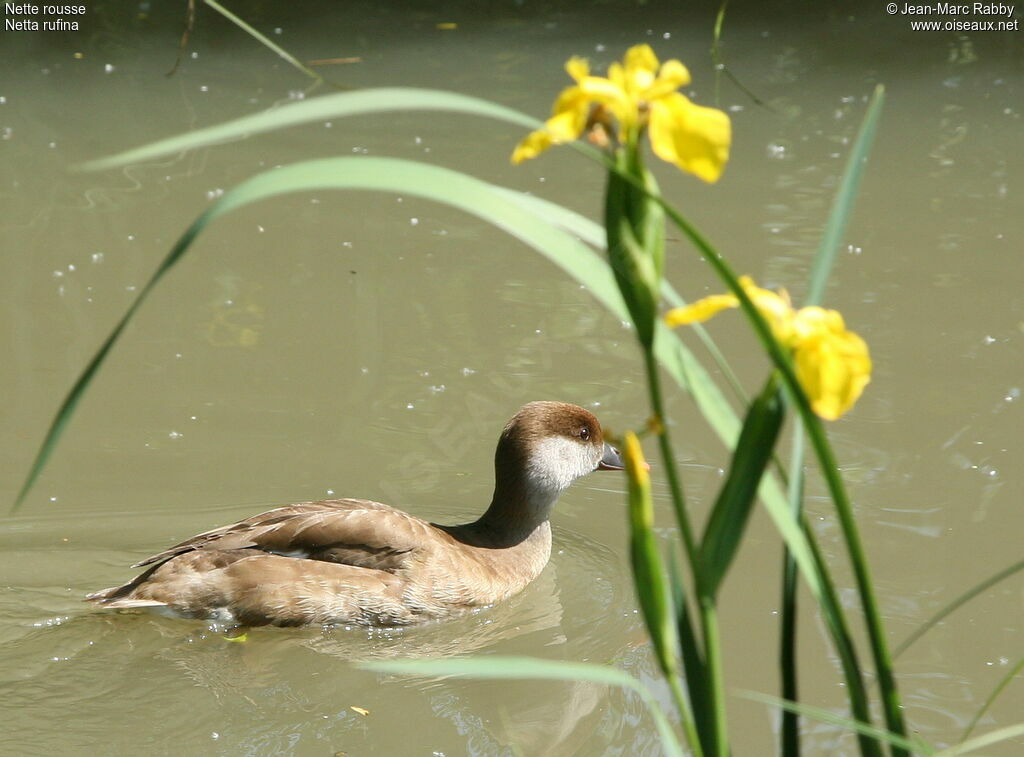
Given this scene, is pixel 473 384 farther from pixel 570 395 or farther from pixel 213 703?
pixel 213 703

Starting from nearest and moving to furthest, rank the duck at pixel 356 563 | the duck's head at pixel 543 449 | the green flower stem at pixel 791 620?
the green flower stem at pixel 791 620
the duck at pixel 356 563
the duck's head at pixel 543 449

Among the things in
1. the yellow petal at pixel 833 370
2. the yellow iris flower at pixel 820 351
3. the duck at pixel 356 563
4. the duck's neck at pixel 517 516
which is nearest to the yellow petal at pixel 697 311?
the yellow iris flower at pixel 820 351

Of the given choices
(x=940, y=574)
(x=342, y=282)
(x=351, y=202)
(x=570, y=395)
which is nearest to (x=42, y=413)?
(x=342, y=282)

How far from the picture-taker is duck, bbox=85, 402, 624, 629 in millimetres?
4484

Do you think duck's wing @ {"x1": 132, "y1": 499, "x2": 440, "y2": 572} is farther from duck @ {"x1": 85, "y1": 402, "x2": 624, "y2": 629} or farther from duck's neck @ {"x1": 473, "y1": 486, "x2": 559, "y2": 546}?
duck's neck @ {"x1": 473, "y1": 486, "x2": 559, "y2": 546}

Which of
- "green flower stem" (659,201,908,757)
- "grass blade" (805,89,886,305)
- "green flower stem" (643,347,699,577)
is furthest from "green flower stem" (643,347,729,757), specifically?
"grass blade" (805,89,886,305)

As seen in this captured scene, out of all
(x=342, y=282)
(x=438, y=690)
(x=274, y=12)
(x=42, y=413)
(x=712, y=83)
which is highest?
(x=274, y=12)

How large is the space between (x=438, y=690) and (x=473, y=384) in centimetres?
208

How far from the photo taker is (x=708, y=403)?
4.67 ft

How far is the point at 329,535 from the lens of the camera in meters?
4.58

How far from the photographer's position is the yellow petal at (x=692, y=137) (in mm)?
1290

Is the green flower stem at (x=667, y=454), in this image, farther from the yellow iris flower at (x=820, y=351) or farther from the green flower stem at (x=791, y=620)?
the green flower stem at (x=791, y=620)

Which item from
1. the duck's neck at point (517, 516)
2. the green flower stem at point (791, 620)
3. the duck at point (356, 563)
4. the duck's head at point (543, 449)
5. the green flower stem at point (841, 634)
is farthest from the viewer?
the duck's neck at point (517, 516)

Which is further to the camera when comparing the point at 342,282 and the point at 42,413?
the point at 342,282
